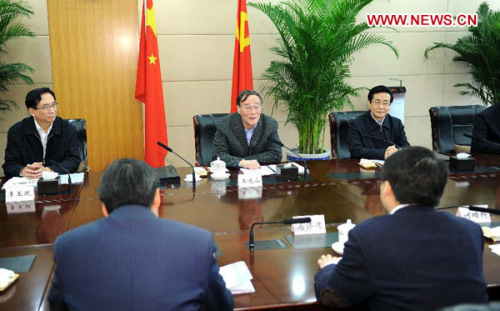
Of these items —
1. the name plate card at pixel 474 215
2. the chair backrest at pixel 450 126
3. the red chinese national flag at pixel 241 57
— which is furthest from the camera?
the red chinese national flag at pixel 241 57

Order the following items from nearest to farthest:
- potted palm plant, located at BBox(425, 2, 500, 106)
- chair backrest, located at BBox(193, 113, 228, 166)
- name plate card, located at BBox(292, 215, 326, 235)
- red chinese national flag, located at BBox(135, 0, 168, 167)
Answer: name plate card, located at BBox(292, 215, 326, 235) → chair backrest, located at BBox(193, 113, 228, 166) → red chinese national flag, located at BBox(135, 0, 168, 167) → potted palm plant, located at BBox(425, 2, 500, 106)

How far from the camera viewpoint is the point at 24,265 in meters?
1.92

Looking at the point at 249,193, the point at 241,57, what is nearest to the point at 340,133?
the point at 249,193

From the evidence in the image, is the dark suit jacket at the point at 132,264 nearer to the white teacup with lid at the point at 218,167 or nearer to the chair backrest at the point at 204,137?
the white teacup with lid at the point at 218,167

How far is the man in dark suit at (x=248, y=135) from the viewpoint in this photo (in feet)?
12.5

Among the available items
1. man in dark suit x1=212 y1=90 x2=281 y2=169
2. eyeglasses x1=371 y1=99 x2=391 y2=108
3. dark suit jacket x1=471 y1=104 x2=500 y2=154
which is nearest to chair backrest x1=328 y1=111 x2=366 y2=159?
eyeglasses x1=371 y1=99 x2=391 y2=108

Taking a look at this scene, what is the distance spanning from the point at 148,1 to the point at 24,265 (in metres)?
3.76

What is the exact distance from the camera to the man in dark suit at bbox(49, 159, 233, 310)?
4.35 feet

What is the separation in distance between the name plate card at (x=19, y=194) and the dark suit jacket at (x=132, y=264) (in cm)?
154

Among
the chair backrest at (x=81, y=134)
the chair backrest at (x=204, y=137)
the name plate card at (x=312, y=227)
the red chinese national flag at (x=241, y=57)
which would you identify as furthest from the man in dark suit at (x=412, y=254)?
the red chinese national flag at (x=241, y=57)

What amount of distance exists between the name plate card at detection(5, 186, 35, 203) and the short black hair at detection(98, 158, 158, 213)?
1533 mm

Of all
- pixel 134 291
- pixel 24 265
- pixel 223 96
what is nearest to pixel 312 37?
pixel 223 96

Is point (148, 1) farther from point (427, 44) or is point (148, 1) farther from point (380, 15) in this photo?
point (427, 44)

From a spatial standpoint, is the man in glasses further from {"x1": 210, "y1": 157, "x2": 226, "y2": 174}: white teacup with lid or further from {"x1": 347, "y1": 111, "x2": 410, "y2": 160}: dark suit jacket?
{"x1": 347, "y1": 111, "x2": 410, "y2": 160}: dark suit jacket
